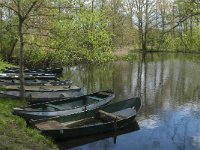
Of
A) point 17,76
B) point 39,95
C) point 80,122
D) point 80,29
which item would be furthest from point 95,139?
point 17,76

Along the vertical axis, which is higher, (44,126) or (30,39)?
(30,39)

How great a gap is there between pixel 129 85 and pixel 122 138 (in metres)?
17.0

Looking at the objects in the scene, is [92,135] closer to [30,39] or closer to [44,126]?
[44,126]

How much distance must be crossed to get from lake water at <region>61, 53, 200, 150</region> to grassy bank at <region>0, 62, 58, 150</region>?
7.09 ft

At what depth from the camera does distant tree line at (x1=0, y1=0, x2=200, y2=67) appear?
7657mm

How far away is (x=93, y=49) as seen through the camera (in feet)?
69.1

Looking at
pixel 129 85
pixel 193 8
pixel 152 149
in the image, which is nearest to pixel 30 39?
pixel 129 85

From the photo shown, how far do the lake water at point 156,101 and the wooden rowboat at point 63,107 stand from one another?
9.49 ft

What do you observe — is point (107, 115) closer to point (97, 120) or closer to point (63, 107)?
point (97, 120)

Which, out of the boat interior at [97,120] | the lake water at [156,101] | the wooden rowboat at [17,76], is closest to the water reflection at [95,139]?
the lake water at [156,101]

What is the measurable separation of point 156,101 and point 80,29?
829 cm

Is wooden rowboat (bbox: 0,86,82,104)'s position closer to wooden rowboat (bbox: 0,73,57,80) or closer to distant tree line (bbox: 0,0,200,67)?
distant tree line (bbox: 0,0,200,67)

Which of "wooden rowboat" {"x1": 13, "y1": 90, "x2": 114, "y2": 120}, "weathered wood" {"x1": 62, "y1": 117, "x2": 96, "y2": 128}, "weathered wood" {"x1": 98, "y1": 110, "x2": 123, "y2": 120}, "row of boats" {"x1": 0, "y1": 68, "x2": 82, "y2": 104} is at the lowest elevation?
"weathered wood" {"x1": 62, "y1": 117, "x2": 96, "y2": 128}

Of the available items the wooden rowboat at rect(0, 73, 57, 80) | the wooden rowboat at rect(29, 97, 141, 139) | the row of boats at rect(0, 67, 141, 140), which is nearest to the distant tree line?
the wooden rowboat at rect(0, 73, 57, 80)
